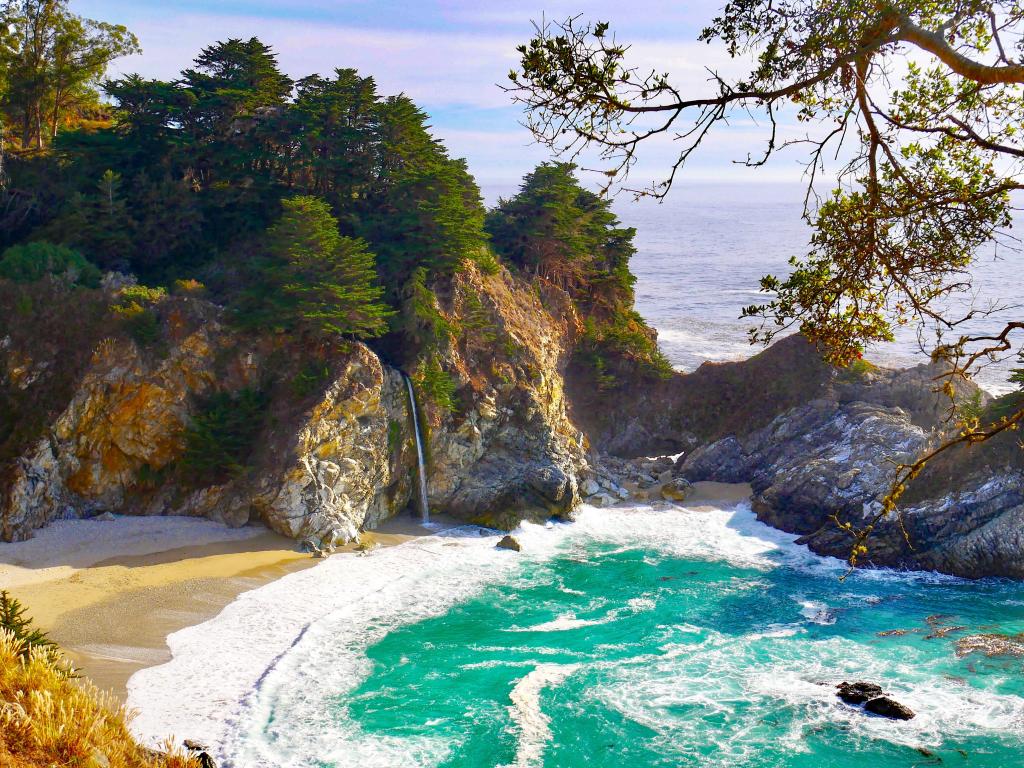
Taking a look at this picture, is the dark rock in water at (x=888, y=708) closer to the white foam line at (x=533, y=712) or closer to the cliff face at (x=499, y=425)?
the white foam line at (x=533, y=712)

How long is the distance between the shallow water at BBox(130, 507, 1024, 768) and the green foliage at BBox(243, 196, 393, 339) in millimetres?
8126

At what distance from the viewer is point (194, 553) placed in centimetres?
2584

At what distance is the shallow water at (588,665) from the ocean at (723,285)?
8.60 m

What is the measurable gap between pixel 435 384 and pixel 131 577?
12325mm

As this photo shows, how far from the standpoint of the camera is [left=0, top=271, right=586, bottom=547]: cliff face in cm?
2741

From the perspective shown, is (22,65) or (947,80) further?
(22,65)

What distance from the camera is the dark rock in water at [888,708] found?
18.4 meters

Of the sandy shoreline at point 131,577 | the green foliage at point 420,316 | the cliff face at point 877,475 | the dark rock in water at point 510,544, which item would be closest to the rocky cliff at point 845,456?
the cliff face at point 877,475

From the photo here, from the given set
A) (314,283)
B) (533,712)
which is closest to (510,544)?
(533,712)

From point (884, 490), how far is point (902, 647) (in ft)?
29.7

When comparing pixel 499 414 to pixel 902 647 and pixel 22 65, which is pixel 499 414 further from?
pixel 22 65

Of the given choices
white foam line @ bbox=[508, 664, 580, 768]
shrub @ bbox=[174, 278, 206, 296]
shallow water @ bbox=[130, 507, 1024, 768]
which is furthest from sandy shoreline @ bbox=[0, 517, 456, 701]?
white foam line @ bbox=[508, 664, 580, 768]

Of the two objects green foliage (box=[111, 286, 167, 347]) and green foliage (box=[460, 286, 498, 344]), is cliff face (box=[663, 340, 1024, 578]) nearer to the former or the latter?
green foliage (box=[460, 286, 498, 344])

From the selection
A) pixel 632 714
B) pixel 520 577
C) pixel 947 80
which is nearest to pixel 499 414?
pixel 520 577
